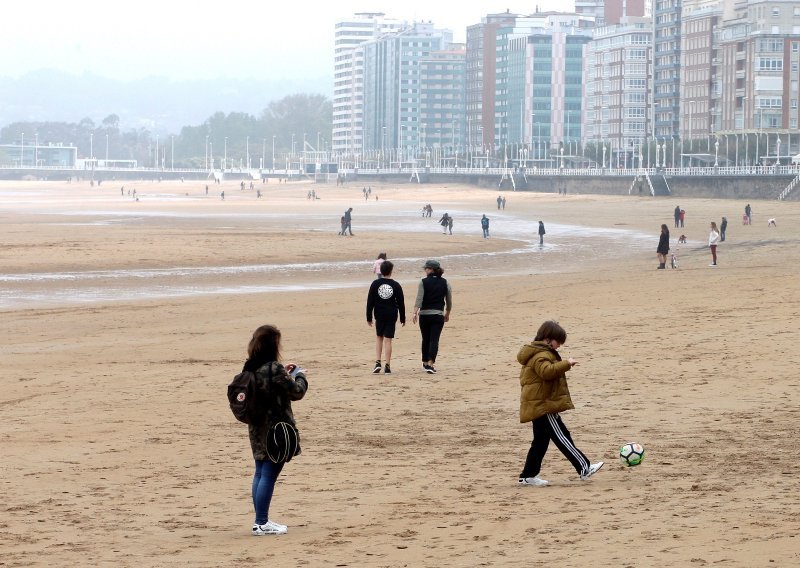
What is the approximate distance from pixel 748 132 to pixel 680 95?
27182 mm

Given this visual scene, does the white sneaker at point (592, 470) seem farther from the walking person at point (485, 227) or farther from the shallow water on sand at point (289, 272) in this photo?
the walking person at point (485, 227)

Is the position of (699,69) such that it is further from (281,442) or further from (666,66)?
(281,442)

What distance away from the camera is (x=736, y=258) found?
4412 cm

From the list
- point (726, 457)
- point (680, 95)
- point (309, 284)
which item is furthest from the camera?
point (680, 95)

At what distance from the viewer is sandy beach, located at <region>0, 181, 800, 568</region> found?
346 inches

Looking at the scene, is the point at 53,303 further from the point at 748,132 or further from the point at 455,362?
the point at 748,132

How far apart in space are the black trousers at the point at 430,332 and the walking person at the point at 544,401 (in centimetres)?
630

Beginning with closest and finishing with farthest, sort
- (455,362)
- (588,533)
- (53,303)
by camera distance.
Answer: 1. (588,533)
2. (455,362)
3. (53,303)

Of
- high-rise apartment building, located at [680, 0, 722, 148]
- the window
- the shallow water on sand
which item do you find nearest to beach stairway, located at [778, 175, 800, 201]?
the shallow water on sand

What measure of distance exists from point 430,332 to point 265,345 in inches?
329

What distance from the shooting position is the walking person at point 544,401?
10297 mm

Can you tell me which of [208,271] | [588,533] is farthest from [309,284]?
[588,533]

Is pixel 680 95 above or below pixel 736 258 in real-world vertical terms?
above

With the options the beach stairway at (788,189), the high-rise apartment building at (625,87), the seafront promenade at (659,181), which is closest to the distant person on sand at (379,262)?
the seafront promenade at (659,181)
